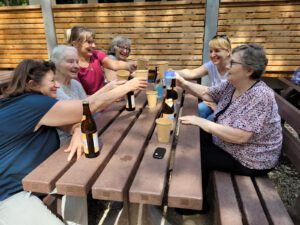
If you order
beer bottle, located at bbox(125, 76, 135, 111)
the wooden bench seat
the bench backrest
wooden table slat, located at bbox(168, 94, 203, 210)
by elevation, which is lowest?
the wooden bench seat

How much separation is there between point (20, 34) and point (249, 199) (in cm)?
584

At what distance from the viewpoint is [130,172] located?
1.37 metres

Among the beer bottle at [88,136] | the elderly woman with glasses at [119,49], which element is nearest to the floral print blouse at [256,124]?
the beer bottle at [88,136]

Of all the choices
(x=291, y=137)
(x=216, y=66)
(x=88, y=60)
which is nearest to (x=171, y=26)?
(x=216, y=66)

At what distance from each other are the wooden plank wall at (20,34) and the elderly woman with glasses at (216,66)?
3.86 meters

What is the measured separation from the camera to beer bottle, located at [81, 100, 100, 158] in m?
1.49

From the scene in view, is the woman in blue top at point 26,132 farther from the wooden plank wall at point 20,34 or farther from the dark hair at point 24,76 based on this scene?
the wooden plank wall at point 20,34

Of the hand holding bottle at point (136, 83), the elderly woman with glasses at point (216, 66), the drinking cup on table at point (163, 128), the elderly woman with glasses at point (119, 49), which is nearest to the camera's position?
the drinking cup on table at point (163, 128)

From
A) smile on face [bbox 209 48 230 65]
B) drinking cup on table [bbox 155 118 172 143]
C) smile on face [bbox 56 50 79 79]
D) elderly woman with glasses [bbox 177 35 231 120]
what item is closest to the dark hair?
smile on face [bbox 56 50 79 79]

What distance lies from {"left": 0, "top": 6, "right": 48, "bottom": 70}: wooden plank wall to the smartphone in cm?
500

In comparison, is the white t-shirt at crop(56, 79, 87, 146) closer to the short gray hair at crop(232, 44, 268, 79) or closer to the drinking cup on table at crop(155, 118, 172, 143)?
the drinking cup on table at crop(155, 118, 172, 143)

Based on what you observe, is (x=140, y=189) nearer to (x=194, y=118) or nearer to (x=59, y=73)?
(x=194, y=118)

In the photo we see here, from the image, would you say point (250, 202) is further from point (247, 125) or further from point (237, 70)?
point (237, 70)

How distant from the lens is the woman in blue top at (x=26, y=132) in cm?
151
